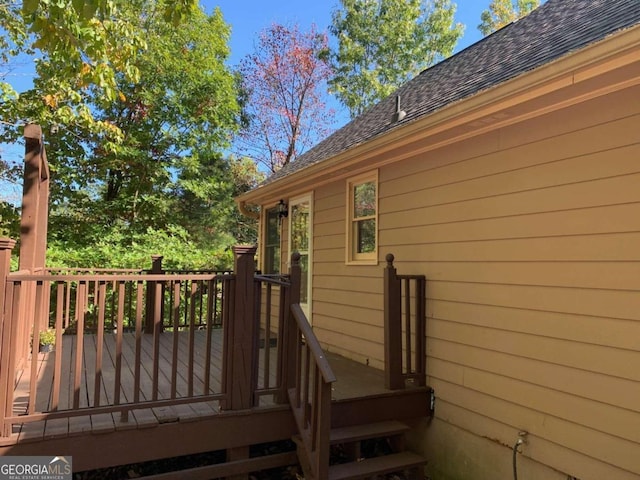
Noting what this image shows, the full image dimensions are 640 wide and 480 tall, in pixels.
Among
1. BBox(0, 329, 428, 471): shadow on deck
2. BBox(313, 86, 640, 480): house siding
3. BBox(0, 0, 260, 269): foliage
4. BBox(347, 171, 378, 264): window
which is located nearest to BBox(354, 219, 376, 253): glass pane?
BBox(347, 171, 378, 264): window

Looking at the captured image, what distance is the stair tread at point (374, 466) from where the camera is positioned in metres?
2.98

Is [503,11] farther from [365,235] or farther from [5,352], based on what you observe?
[5,352]

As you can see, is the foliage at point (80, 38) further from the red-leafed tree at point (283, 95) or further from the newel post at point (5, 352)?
the red-leafed tree at point (283, 95)

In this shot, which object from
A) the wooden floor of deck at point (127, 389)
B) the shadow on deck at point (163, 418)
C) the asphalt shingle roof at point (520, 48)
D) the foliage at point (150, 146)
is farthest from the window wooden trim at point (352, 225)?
the foliage at point (150, 146)

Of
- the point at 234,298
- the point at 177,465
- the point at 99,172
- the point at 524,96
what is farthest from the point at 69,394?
the point at 99,172

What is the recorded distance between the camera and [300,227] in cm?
654

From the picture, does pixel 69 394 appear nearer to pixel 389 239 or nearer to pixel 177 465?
pixel 177 465

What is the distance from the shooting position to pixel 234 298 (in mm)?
3215

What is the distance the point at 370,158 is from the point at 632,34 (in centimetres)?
261

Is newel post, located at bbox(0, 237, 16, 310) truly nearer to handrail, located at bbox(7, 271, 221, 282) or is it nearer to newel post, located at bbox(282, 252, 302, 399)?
handrail, located at bbox(7, 271, 221, 282)

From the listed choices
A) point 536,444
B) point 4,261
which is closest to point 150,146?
point 4,261

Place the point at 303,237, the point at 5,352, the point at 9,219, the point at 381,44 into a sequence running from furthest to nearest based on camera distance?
the point at 381,44 → the point at 9,219 → the point at 303,237 → the point at 5,352

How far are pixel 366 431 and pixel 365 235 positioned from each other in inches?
88.6

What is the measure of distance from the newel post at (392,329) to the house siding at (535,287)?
1.15 feet
